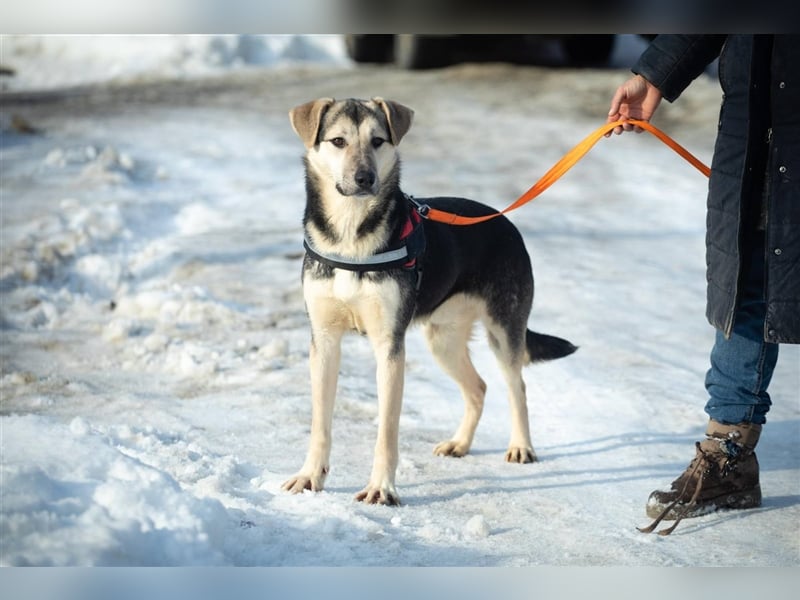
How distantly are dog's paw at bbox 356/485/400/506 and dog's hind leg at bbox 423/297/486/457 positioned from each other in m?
0.80

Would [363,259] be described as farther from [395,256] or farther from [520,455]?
[520,455]

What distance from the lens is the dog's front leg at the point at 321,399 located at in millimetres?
4254

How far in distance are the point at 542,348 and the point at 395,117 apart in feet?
5.09

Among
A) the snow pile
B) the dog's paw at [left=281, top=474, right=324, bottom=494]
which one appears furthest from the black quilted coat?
the snow pile

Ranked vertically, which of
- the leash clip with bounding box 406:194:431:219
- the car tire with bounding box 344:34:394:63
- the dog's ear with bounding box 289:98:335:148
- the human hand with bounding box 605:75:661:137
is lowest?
the car tire with bounding box 344:34:394:63

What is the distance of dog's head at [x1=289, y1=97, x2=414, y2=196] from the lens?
4129mm

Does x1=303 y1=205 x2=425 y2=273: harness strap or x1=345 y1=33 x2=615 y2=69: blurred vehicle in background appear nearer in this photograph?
x1=303 y1=205 x2=425 y2=273: harness strap

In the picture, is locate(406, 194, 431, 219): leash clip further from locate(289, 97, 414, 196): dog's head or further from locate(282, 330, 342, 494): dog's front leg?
locate(282, 330, 342, 494): dog's front leg

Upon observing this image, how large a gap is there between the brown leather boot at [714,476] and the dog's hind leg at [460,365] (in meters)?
1.05

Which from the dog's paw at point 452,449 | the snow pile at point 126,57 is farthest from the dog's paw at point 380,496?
the snow pile at point 126,57

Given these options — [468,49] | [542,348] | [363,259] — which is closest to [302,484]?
[363,259]

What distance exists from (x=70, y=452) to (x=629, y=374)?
12.2 ft

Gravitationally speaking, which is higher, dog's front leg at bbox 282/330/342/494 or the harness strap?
the harness strap
